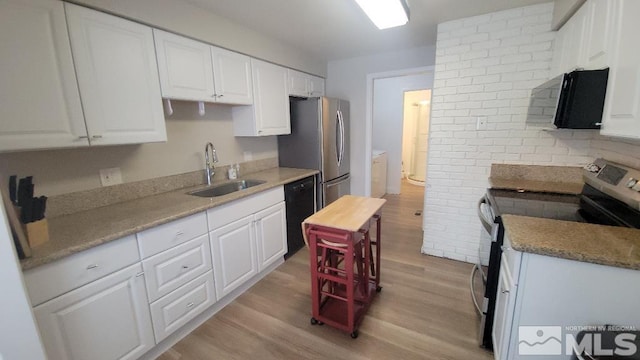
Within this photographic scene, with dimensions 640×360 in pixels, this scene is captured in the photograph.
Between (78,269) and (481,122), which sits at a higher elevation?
(481,122)

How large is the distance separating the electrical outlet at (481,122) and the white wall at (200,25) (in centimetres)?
218

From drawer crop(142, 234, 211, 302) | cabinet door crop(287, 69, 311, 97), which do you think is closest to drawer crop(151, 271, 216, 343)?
drawer crop(142, 234, 211, 302)

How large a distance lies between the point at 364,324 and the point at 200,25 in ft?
8.83

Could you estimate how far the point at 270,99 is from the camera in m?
2.86

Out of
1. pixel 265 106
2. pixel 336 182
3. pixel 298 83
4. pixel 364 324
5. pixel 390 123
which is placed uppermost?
pixel 298 83

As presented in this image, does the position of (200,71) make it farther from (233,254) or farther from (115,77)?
(233,254)

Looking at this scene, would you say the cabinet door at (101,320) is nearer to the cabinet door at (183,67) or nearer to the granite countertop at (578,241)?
the cabinet door at (183,67)

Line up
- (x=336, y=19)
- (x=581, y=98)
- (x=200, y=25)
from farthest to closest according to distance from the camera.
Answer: (x=336, y=19) < (x=200, y=25) < (x=581, y=98)

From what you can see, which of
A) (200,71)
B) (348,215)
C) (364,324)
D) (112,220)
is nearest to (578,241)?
(348,215)

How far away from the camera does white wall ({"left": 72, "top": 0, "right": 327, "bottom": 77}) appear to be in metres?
1.65

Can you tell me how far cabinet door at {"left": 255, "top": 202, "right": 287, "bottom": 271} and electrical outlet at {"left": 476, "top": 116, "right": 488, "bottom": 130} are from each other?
2.08 m

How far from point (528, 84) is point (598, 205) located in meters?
1.20

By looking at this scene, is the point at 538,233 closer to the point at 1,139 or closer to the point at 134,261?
the point at 134,261

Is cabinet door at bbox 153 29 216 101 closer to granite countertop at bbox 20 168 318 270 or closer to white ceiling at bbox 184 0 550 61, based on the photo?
white ceiling at bbox 184 0 550 61
